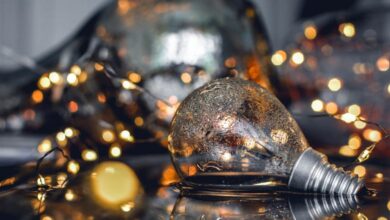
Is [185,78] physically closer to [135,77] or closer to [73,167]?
[135,77]

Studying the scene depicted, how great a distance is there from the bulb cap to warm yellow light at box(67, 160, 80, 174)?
0.80ft

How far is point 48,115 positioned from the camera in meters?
1.04

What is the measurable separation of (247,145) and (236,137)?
0.01 metres

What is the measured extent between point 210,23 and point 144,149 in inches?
7.2

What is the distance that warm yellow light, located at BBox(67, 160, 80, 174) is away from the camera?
25.9 inches

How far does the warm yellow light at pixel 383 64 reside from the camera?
101cm

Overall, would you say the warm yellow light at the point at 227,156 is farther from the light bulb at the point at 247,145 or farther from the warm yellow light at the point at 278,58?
the warm yellow light at the point at 278,58

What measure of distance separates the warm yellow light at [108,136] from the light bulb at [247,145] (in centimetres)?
29

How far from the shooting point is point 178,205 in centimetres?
48

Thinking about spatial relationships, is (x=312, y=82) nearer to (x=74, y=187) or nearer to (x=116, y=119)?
(x=116, y=119)

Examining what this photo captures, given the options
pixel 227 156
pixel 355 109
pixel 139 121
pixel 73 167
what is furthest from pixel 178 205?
pixel 355 109

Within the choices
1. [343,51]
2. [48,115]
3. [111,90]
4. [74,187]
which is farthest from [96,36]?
[343,51]

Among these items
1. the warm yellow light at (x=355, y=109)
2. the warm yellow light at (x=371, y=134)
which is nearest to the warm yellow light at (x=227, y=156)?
the warm yellow light at (x=371, y=134)

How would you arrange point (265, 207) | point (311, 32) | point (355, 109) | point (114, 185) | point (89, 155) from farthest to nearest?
point (311, 32), point (355, 109), point (89, 155), point (114, 185), point (265, 207)
